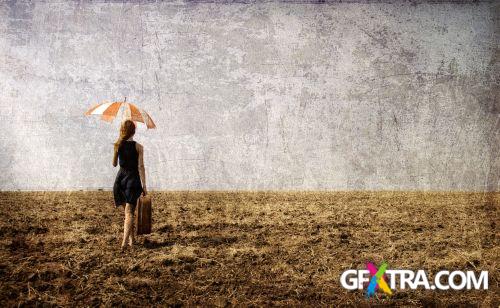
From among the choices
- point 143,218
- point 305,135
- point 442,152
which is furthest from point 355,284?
point 442,152

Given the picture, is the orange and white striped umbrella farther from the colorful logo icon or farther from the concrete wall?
the concrete wall

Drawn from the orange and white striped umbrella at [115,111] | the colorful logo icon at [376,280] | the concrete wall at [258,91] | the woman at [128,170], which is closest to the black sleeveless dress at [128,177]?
the woman at [128,170]

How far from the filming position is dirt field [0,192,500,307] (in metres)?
3.96

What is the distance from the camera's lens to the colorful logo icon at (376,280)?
4167 millimetres

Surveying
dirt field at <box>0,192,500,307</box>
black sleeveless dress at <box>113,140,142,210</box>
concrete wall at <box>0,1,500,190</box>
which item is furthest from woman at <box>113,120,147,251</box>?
concrete wall at <box>0,1,500,190</box>

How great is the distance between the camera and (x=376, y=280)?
454cm

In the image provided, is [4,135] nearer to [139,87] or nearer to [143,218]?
[139,87]

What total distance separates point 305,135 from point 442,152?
3.41 m

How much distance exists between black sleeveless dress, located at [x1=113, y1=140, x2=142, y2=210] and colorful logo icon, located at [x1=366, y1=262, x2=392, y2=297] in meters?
3.07

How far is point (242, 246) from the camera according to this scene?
604 centimetres

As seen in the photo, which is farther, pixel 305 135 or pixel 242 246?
pixel 305 135

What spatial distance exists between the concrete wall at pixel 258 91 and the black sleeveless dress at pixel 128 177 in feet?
14.5

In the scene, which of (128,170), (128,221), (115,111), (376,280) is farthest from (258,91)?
(376,280)

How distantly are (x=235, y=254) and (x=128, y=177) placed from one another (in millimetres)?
1755
